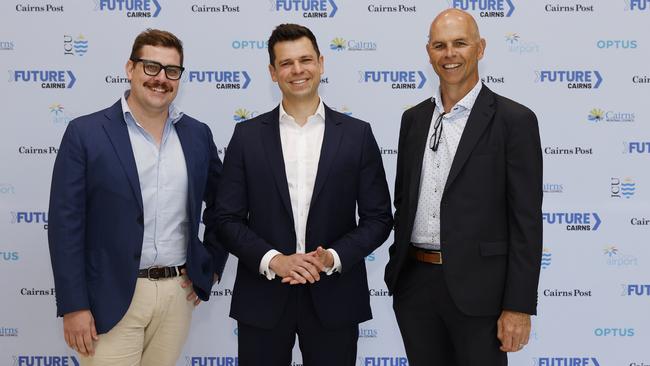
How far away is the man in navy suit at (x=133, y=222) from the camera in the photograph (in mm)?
2115

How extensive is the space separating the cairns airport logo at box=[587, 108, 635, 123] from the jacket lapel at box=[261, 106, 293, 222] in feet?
7.25

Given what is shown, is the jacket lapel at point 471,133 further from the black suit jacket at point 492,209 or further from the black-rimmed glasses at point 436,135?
the black-rimmed glasses at point 436,135

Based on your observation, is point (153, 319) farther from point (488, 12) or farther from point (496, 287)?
point (488, 12)

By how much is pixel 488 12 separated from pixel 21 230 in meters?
3.22

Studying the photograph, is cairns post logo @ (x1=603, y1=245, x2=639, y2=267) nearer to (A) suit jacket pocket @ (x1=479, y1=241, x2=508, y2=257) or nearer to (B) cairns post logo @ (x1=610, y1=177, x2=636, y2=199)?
(B) cairns post logo @ (x1=610, y1=177, x2=636, y2=199)

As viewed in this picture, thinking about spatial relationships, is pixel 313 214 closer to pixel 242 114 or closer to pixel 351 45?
pixel 242 114

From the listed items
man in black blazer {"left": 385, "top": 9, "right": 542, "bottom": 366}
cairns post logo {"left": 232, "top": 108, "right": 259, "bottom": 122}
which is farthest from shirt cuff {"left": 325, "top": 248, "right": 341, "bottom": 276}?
cairns post logo {"left": 232, "top": 108, "right": 259, "bottom": 122}

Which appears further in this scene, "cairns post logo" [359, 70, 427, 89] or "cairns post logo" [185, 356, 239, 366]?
"cairns post logo" [185, 356, 239, 366]

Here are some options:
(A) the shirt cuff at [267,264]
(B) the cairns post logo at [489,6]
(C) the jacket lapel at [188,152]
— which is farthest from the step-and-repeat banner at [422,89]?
(A) the shirt cuff at [267,264]

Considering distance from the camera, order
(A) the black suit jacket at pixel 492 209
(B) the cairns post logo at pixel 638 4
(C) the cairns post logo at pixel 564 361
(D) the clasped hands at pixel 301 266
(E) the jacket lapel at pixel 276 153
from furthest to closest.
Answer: (C) the cairns post logo at pixel 564 361
(B) the cairns post logo at pixel 638 4
(E) the jacket lapel at pixel 276 153
(D) the clasped hands at pixel 301 266
(A) the black suit jacket at pixel 492 209

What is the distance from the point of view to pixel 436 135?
2154mm

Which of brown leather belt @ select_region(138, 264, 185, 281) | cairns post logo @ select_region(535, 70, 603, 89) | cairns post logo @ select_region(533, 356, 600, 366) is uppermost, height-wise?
cairns post logo @ select_region(535, 70, 603, 89)

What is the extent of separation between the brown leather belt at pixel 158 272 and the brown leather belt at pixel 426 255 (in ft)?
3.10

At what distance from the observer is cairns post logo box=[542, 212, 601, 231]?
3.58 metres
